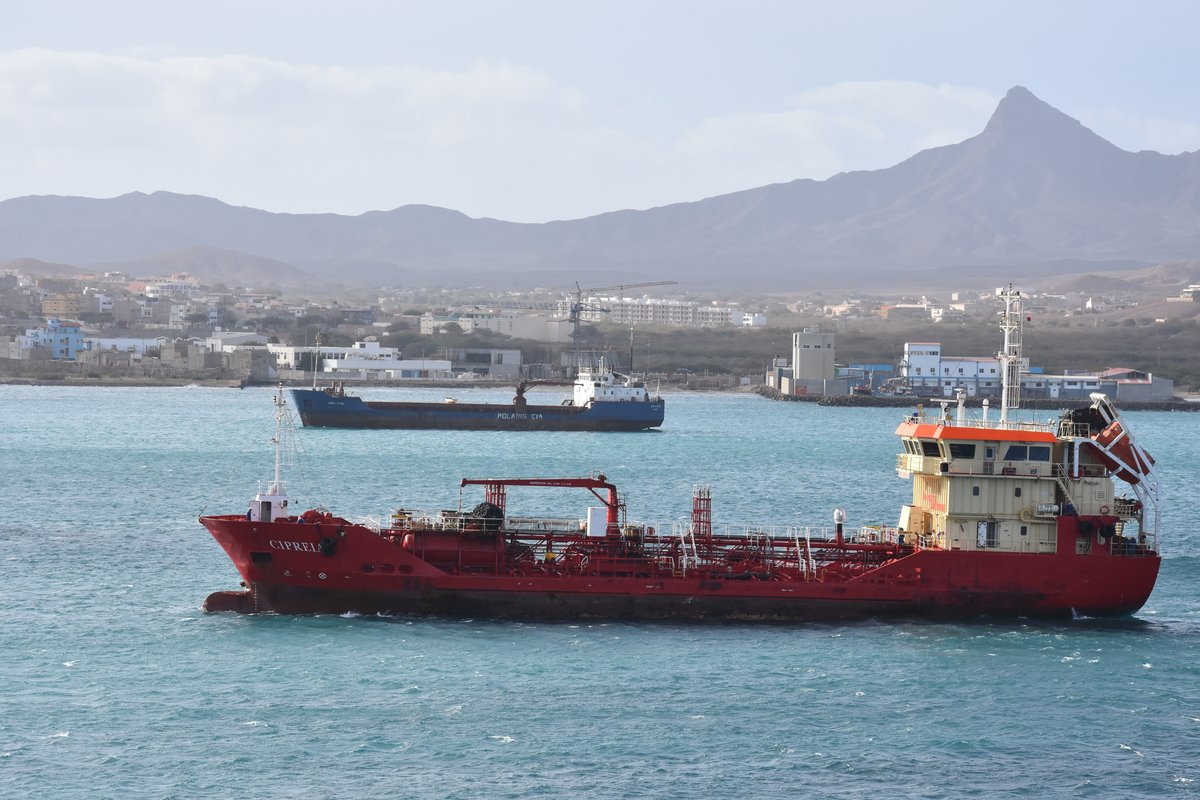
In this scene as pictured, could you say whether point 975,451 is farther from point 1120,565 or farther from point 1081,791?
point 1081,791

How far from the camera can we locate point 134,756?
21.5 meters

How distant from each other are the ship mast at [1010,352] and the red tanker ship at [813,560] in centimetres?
32

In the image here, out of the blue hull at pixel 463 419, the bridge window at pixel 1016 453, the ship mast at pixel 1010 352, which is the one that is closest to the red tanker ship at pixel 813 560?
the bridge window at pixel 1016 453

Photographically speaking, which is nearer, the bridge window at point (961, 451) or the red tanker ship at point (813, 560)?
the red tanker ship at point (813, 560)

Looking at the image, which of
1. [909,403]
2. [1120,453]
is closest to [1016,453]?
[1120,453]

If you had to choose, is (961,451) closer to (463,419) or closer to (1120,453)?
(1120,453)

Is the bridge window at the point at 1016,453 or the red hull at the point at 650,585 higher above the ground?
the bridge window at the point at 1016,453

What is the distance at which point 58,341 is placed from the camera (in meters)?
174

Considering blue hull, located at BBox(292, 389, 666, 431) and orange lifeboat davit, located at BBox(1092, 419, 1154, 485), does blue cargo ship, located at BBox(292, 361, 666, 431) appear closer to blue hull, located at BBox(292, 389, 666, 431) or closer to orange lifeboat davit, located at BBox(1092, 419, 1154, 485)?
blue hull, located at BBox(292, 389, 666, 431)

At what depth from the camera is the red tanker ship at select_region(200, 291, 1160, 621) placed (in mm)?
28641

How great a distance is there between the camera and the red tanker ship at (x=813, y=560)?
28.6 m

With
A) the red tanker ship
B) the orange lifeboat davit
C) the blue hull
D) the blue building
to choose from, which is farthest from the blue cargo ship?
the blue building

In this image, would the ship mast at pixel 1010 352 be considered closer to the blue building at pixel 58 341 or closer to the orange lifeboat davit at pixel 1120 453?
the orange lifeboat davit at pixel 1120 453

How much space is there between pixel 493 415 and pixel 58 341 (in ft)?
309
